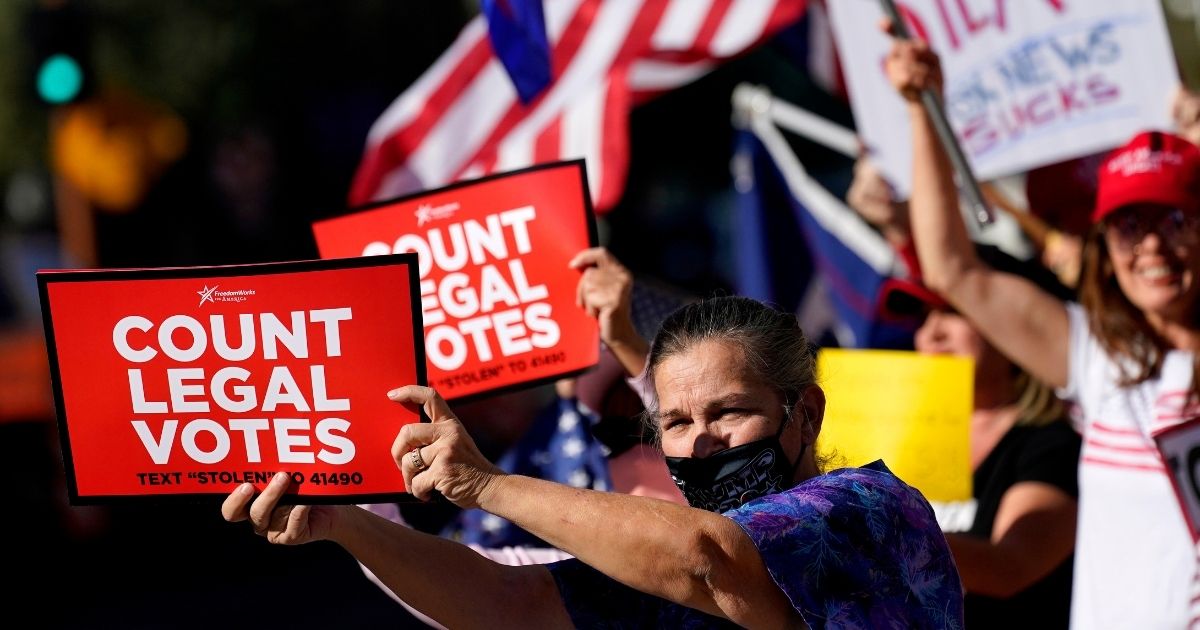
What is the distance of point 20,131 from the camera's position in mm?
25078

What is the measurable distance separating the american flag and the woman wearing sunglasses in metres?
2.59

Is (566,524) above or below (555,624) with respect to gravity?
above

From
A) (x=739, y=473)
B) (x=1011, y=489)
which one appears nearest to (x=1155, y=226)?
(x=1011, y=489)

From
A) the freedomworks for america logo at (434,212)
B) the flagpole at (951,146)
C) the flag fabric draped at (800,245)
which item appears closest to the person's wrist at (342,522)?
the freedomworks for america logo at (434,212)

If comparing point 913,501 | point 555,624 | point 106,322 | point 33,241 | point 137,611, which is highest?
point 106,322

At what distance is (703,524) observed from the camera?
7.70 feet

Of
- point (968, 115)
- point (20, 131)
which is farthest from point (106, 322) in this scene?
point (20, 131)

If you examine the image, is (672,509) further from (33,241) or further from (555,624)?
(33,241)

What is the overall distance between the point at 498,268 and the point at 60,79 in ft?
27.7

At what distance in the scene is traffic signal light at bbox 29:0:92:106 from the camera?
36.0ft

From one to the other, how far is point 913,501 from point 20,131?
24554 millimetres

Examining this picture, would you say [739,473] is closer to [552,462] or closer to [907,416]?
[907,416]

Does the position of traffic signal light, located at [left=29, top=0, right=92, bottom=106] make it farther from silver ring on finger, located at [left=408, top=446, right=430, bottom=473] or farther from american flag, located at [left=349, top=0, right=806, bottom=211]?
silver ring on finger, located at [left=408, top=446, right=430, bottom=473]

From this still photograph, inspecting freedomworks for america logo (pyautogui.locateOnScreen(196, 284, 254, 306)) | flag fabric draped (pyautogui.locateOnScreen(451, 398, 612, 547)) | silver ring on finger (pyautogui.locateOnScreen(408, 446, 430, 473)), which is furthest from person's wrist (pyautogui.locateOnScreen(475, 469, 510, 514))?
flag fabric draped (pyautogui.locateOnScreen(451, 398, 612, 547))
